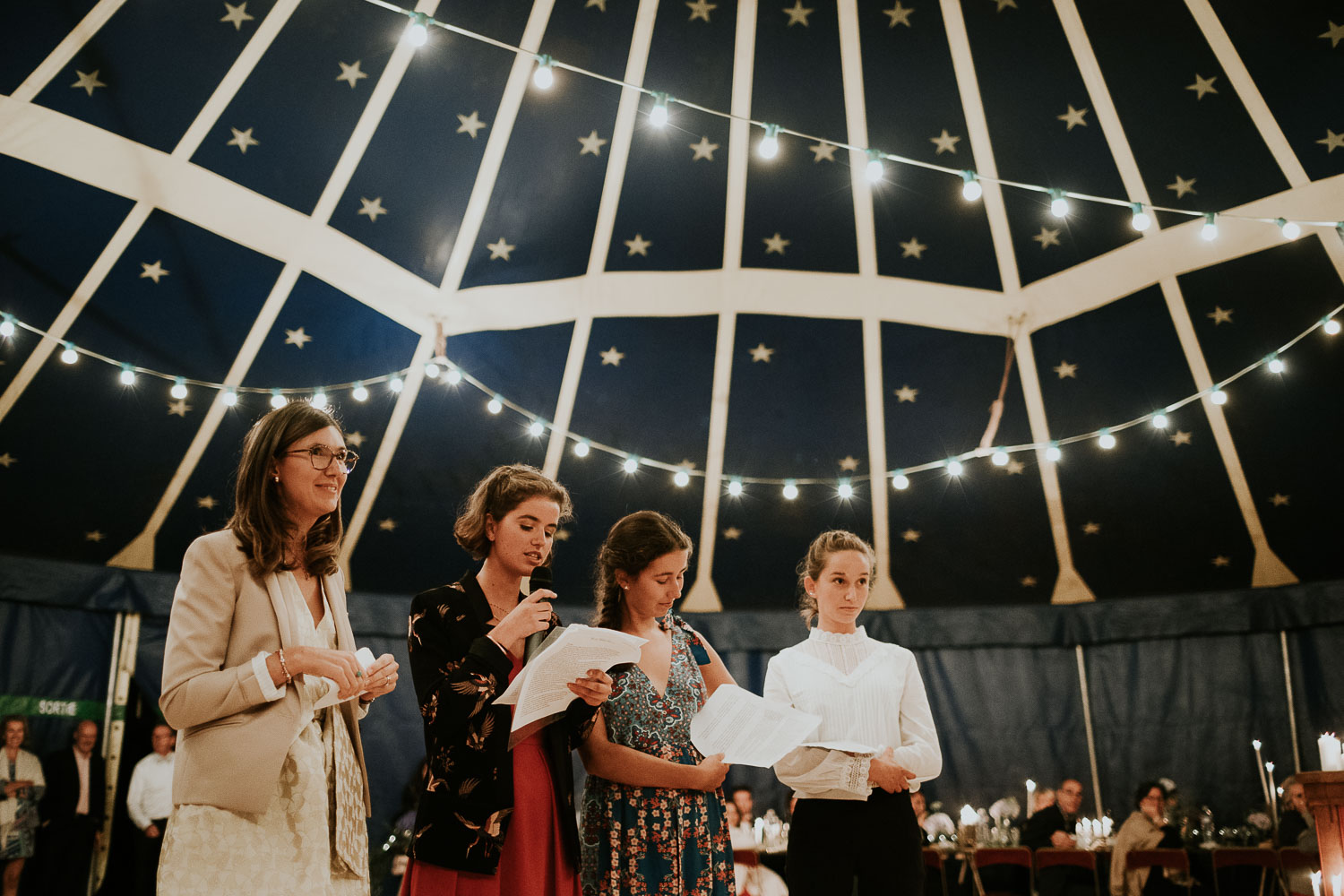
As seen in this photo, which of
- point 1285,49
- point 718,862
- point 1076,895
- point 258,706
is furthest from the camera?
point 1076,895

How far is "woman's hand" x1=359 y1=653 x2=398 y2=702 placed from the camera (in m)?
1.80

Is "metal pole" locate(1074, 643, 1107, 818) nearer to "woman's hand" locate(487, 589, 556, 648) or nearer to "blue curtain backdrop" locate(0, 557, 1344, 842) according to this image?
"blue curtain backdrop" locate(0, 557, 1344, 842)

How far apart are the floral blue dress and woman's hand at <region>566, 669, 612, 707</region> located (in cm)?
17

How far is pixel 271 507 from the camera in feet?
6.21

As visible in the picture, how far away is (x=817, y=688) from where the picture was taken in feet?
10.00

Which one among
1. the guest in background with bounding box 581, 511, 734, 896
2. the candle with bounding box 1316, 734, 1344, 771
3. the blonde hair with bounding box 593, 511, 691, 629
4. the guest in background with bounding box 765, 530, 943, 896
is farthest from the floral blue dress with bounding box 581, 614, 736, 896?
the candle with bounding box 1316, 734, 1344, 771

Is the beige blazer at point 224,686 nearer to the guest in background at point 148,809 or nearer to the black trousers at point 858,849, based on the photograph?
the black trousers at point 858,849

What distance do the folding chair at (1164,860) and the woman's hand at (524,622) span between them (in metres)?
5.72

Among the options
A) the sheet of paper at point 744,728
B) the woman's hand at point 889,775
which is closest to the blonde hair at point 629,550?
the sheet of paper at point 744,728

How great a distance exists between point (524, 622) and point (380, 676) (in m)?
0.40

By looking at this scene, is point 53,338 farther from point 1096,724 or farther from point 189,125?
point 1096,724

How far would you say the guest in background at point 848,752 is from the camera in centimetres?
272

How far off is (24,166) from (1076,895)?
780 cm

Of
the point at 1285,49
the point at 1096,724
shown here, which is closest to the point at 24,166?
the point at 1285,49
